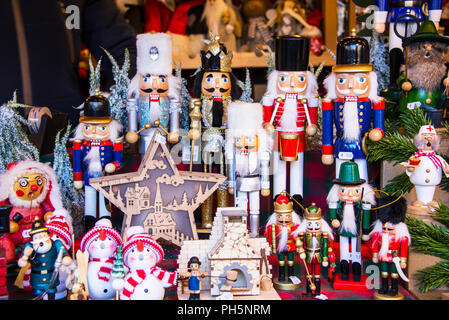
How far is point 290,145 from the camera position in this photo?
2.75 metres

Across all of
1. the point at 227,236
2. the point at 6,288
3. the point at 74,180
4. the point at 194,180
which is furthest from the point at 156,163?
the point at 6,288

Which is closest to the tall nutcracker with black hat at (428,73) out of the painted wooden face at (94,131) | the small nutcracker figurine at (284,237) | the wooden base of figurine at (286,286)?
the small nutcracker figurine at (284,237)

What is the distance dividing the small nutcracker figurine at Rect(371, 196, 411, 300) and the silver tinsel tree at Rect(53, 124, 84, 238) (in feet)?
4.67

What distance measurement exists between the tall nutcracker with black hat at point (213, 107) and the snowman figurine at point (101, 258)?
2.35ft

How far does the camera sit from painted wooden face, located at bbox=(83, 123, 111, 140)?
2.68 meters

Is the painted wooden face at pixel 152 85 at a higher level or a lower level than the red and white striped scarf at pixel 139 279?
higher

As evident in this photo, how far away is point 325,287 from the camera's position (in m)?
2.28

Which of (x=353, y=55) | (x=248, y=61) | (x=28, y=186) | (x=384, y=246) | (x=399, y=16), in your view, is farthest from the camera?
(x=248, y=61)

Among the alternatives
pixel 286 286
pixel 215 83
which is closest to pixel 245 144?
pixel 215 83

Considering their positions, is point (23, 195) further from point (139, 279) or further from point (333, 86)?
point (333, 86)

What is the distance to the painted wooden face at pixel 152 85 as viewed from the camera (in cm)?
282

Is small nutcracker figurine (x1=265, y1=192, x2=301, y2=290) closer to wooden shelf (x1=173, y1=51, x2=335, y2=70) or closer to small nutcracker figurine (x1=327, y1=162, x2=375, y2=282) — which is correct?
small nutcracker figurine (x1=327, y1=162, x2=375, y2=282)

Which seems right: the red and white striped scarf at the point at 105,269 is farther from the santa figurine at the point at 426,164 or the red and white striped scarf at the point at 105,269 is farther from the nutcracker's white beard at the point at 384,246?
the santa figurine at the point at 426,164

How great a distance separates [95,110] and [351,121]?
1.18m
